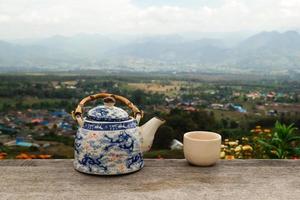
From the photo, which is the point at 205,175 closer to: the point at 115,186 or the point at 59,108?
the point at 115,186

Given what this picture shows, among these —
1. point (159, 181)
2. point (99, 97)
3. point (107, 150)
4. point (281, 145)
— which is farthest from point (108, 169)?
point (281, 145)

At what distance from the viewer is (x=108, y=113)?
6.09 feet

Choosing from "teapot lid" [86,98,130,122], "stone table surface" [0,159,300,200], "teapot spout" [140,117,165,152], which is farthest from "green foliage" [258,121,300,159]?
"teapot lid" [86,98,130,122]

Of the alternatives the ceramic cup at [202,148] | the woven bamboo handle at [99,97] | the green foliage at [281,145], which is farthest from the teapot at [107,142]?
the green foliage at [281,145]

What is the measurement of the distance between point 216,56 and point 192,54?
14248 mm

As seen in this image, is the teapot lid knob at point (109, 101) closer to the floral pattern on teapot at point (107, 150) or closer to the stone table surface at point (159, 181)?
the floral pattern on teapot at point (107, 150)

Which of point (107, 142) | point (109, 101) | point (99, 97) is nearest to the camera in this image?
point (107, 142)

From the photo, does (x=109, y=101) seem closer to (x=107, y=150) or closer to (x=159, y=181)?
(x=107, y=150)

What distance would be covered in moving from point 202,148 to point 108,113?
0.51 m

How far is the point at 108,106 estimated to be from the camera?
6.27ft

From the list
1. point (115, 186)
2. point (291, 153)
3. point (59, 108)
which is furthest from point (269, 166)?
point (59, 108)

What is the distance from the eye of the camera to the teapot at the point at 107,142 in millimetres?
1787

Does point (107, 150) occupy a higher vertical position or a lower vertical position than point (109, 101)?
lower

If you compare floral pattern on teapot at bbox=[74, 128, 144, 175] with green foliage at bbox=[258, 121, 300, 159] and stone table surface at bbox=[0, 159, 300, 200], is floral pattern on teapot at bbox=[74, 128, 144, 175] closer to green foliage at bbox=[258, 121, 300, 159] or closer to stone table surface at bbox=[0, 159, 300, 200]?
stone table surface at bbox=[0, 159, 300, 200]
